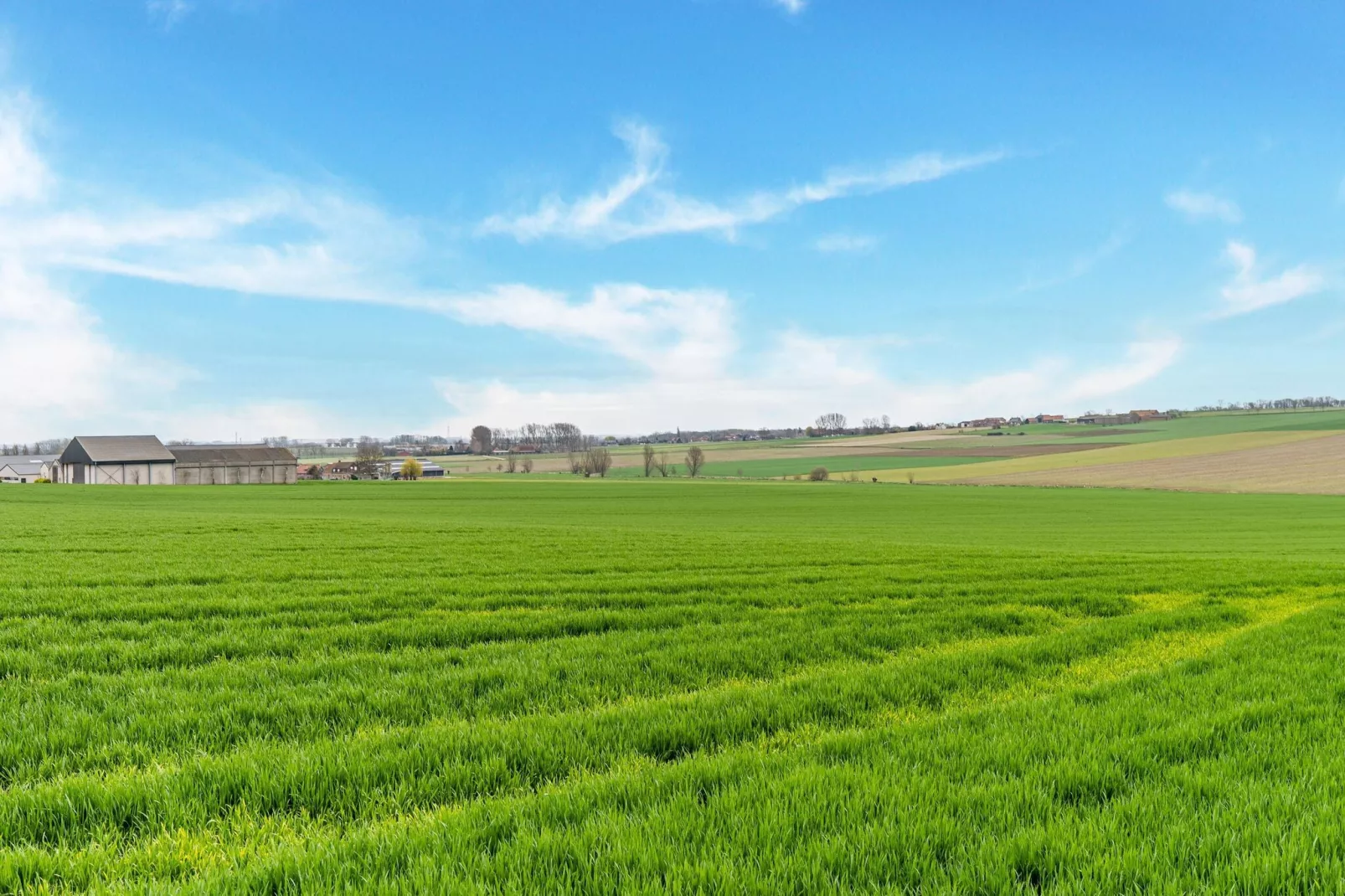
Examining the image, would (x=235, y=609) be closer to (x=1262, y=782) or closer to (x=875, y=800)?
(x=875, y=800)

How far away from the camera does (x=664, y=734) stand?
5.23m

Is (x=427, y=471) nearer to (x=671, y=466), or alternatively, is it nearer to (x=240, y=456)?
(x=240, y=456)

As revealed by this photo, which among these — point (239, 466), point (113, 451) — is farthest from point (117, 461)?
point (239, 466)

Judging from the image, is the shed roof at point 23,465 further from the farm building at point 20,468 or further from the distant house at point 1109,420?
the distant house at point 1109,420

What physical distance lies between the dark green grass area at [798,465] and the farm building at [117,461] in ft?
204

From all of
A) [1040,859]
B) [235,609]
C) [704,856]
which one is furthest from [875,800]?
[235,609]

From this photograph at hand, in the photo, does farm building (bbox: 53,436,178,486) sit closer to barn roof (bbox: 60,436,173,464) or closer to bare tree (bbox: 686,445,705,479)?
barn roof (bbox: 60,436,173,464)

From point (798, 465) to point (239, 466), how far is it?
8146 centimetres

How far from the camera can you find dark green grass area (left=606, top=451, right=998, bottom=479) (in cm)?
11675

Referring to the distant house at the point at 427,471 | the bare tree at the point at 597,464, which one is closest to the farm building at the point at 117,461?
the distant house at the point at 427,471

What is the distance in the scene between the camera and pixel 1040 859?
352cm

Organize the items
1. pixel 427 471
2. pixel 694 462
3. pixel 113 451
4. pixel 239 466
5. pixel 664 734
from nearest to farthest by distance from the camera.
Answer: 1. pixel 664 734
2. pixel 113 451
3. pixel 239 466
4. pixel 694 462
5. pixel 427 471

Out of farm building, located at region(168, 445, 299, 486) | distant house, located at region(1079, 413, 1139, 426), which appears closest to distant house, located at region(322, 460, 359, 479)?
farm building, located at region(168, 445, 299, 486)

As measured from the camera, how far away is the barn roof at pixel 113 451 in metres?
86.9
